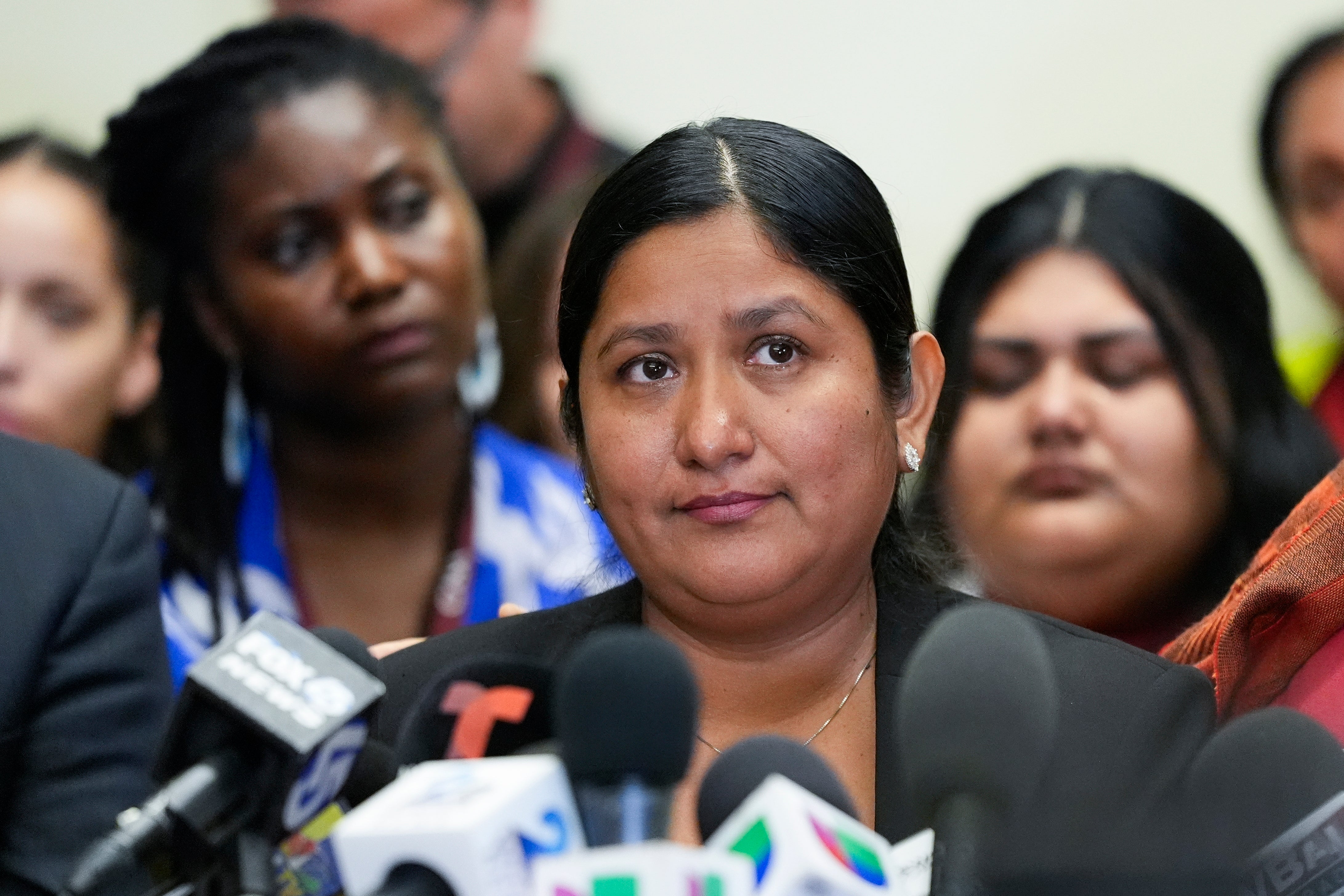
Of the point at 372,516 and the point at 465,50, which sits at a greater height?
the point at 465,50

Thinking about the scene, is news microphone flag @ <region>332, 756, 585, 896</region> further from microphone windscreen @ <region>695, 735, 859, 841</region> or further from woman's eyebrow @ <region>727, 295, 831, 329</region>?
woman's eyebrow @ <region>727, 295, 831, 329</region>

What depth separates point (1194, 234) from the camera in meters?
2.96

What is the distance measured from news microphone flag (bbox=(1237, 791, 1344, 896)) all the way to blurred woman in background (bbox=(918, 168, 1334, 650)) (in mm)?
1700

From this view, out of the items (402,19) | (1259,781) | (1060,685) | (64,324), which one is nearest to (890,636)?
(1060,685)

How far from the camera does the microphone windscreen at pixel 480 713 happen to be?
4.51 ft

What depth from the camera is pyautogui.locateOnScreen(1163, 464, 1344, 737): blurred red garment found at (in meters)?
1.69

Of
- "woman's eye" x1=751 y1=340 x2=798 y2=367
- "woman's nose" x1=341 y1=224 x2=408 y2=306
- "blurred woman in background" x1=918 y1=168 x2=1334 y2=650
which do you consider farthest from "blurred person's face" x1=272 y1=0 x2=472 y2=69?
"woman's eye" x1=751 y1=340 x2=798 y2=367

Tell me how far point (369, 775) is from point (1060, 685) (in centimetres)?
91

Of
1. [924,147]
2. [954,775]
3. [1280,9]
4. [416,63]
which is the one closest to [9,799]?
[954,775]

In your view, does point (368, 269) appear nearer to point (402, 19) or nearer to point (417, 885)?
point (402, 19)

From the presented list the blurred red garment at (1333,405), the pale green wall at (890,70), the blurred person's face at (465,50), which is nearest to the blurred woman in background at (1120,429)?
the blurred red garment at (1333,405)

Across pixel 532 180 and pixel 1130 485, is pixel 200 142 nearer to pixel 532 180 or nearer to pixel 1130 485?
pixel 532 180

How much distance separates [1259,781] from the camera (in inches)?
40.3

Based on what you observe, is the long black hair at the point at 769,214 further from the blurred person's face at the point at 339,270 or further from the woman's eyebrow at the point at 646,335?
the blurred person's face at the point at 339,270
